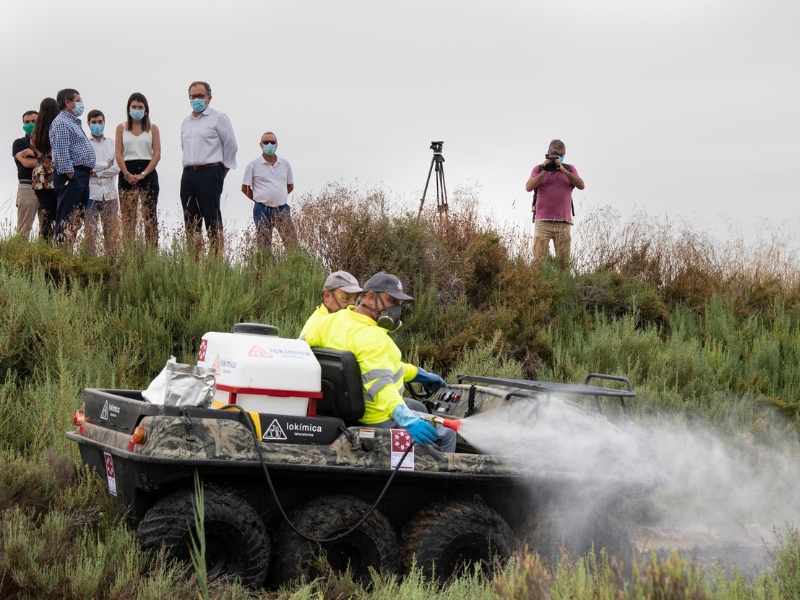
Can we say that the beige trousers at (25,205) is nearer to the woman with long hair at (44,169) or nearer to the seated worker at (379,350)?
the woman with long hair at (44,169)

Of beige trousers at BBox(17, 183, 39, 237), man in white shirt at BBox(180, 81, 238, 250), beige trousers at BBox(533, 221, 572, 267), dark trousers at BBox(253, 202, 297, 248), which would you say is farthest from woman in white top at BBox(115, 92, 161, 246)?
beige trousers at BBox(533, 221, 572, 267)

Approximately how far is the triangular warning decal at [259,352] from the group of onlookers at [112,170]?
6144 mm

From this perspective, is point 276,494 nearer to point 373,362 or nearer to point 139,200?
point 373,362

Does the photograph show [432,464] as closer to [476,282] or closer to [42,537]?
[42,537]

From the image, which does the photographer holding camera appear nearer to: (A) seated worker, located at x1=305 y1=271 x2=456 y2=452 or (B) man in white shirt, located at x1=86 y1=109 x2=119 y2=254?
(B) man in white shirt, located at x1=86 y1=109 x2=119 y2=254

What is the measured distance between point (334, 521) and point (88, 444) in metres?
1.72

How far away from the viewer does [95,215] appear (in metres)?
11.7

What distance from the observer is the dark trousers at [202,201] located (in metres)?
11.8

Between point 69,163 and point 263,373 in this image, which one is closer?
point 263,373

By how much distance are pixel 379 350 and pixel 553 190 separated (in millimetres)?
7900

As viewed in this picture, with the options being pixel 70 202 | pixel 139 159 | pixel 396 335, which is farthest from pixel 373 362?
pixel 139 159

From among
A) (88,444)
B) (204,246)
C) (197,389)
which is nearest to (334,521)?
(197,389)

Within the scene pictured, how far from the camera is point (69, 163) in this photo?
11125 mm

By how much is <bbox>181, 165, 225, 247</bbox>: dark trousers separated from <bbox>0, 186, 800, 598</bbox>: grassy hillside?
1.26ft
